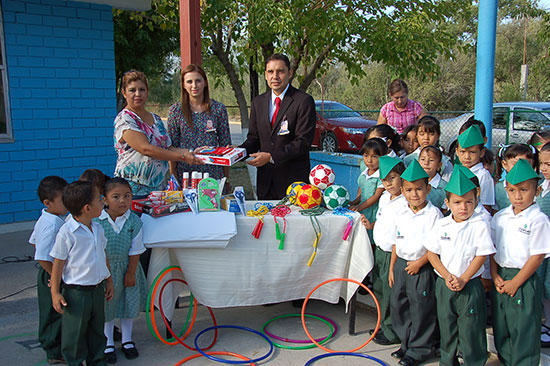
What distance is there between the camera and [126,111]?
370cm

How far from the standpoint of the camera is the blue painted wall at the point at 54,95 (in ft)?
21.6

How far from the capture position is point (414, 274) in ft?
10.9

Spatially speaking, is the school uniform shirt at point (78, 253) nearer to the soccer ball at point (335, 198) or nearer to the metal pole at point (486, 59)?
the soccer ball at point (335, 198)

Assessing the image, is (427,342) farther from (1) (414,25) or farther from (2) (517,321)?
(1) (414,25)

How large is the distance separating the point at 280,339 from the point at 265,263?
1.93 feet

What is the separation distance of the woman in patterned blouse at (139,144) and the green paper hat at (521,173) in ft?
7.16

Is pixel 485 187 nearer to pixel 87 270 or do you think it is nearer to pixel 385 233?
pixel 385 233

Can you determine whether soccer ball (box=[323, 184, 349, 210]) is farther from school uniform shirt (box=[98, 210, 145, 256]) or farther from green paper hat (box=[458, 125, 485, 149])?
school uniform shirt (box=[98, 210, 145, 256])

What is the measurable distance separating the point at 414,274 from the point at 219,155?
5.28ft

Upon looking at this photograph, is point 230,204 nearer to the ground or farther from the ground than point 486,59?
nearer to the ground

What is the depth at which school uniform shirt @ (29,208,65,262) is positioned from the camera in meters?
3.13

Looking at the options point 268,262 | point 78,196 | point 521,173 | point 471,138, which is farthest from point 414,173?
point 78,196

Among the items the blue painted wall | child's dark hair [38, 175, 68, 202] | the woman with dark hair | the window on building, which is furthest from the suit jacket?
the window on building

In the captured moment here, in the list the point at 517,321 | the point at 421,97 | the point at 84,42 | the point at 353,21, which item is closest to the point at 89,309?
the point at 517,321
